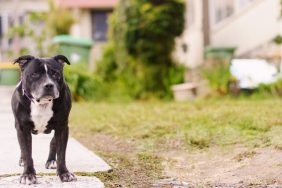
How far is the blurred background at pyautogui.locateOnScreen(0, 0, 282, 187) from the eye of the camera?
6.64 m

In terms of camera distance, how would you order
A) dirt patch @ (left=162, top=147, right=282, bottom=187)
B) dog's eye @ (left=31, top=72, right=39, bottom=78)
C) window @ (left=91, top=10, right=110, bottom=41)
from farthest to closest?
window @ (left=91, top=10, right=110, bottom=41), dirt patch @ (left=162, top=147, right=282, bottom=187), dog's eye @ (left=31, top=72, right=39, bottom=78)

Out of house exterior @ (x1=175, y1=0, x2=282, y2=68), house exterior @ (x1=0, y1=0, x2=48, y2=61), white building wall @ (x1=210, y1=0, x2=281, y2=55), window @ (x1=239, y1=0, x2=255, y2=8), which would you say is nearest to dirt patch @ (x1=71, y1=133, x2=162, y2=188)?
house exterior @ (x1=175, y1=0, x2=282, y2=68)

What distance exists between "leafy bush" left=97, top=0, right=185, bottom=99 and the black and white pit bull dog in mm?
12017

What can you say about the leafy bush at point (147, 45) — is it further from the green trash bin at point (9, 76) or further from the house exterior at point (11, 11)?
the house exterior at point (11, 11)

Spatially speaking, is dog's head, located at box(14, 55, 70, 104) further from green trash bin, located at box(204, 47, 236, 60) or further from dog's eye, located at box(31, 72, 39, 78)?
green trash bin, located at box(204, 47, 236, 60)

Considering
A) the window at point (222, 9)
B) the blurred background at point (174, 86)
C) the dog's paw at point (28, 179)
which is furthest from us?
the window at point (222, 9)

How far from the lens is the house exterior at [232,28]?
58.2ft

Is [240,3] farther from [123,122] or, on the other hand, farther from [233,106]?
[123,122]

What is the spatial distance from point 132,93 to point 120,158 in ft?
38.6

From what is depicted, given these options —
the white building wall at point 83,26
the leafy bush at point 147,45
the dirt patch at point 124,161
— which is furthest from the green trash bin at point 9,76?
the dirt patch at point 124,161

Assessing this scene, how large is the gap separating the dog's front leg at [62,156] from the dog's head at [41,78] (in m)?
0.42

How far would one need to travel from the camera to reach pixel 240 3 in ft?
64.2

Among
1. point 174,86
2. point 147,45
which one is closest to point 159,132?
point 147,45

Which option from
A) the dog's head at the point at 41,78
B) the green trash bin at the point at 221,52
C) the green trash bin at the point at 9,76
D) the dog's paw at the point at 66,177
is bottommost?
the green trash bin at the point at 9,76
